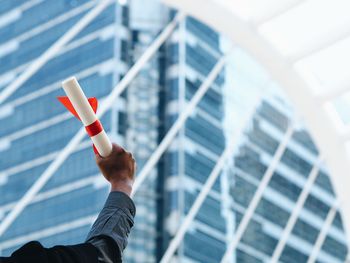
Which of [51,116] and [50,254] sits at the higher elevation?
[51,116]

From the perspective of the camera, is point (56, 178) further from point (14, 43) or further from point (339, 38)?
point (339, 38)

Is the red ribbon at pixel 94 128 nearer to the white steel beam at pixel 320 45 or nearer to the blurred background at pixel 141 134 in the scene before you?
the white steel beam at pixel 320 45

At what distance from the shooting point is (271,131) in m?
41.0

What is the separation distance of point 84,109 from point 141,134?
3683 cm

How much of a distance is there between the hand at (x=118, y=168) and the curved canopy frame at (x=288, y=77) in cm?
496

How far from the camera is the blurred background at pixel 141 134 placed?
35.0 meters

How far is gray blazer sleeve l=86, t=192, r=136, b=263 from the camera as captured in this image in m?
1.40

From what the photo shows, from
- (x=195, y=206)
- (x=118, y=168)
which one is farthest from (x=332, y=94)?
(x=118, y=168)

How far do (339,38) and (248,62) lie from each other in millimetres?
36305

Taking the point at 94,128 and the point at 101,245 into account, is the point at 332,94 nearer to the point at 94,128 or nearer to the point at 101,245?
the point at 94,128

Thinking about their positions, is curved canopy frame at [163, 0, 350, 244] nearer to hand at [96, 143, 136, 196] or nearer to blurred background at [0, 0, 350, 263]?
hand at [96, 143, 136, 196]

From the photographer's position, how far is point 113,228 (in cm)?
143

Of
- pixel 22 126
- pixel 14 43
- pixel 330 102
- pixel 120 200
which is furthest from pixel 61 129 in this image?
pixel 120 200

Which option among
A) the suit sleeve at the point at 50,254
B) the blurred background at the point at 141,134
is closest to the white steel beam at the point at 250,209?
the suit sleeve at the point at 50,254
